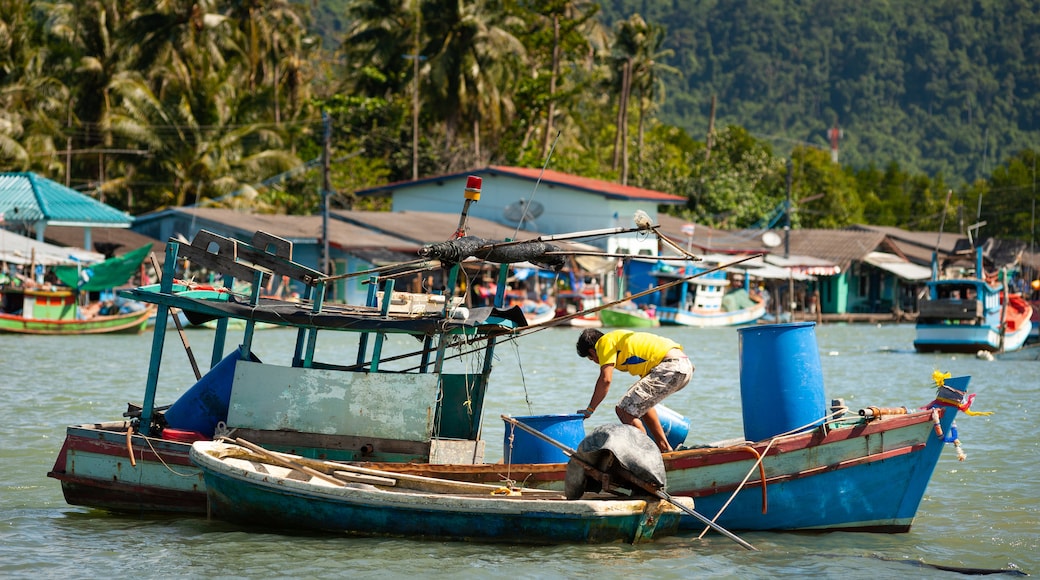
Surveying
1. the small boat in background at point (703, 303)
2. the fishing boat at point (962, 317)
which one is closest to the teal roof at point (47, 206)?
the small boat in background at point (703, 303)

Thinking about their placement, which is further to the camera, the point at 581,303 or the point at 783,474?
the point at 581,303

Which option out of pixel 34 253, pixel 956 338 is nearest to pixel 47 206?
pixel 34 253

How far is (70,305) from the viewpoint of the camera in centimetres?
3133

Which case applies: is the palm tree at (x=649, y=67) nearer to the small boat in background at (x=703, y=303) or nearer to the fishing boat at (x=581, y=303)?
the small boat in background at (x=703, y=303)

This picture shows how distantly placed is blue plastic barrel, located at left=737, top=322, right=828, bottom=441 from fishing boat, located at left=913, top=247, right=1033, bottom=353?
22.1 metres

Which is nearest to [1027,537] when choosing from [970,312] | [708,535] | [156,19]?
[708,535]

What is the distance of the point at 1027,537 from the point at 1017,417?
28.0 feet

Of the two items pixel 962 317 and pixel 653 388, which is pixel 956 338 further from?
pixel 653 388

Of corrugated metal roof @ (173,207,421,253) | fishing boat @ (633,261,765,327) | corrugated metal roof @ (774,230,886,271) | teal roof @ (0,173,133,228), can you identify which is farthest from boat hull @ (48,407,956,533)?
corrugated metal roof @ (774,230,886,271)

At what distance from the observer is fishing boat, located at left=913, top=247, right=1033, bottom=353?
99.5ft

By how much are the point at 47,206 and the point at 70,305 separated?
14.5 feet

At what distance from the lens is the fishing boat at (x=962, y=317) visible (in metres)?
30.3

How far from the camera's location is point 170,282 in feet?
33.0

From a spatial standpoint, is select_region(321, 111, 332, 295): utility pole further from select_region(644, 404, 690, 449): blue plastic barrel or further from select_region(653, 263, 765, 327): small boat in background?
select_region(644, 404, 690, 449): blue plastic barrel
